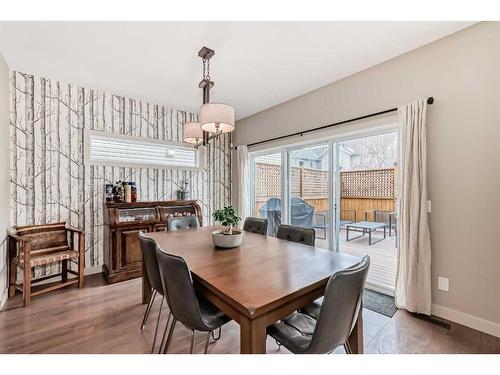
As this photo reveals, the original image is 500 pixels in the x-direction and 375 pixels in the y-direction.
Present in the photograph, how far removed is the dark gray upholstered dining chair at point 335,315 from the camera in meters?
1.09

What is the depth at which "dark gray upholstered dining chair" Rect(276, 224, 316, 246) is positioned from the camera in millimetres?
2221

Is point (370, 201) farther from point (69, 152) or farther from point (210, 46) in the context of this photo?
point (69, 152)

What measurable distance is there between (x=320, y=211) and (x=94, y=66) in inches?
135

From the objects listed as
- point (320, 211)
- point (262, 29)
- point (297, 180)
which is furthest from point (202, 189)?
point (262, 29)

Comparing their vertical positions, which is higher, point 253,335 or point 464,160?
point 464,160

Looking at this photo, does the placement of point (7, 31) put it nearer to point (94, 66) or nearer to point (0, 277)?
point (94, 66)

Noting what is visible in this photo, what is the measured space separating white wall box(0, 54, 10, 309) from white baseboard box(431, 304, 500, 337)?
14.2ft

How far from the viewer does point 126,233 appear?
326 cm

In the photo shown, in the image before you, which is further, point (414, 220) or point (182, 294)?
point (414, 220)

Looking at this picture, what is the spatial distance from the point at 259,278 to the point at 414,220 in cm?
183

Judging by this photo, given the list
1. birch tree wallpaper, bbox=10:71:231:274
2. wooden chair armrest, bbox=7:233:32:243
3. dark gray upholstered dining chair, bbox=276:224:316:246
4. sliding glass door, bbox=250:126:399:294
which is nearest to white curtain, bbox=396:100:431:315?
sliding glass door, bbox=250:126:399:294

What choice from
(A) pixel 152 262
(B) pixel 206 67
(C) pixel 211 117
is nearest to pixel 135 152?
(B) pixel 206 67
